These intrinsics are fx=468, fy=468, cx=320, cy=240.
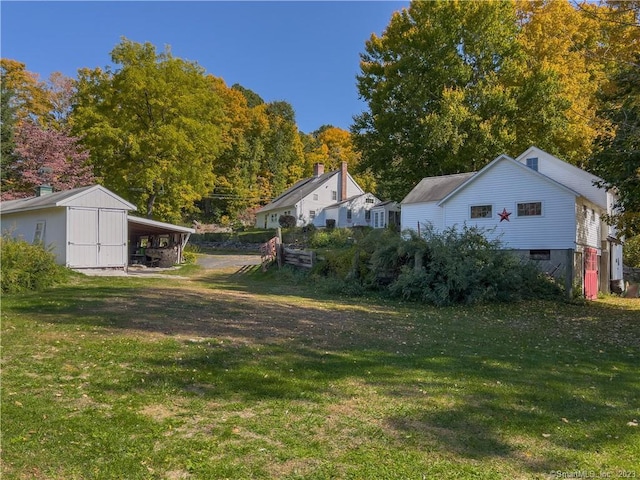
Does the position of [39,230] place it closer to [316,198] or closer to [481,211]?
[481,211]

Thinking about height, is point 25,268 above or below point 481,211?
below

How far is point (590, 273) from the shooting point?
22531 millimetres

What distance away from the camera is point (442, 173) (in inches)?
1304

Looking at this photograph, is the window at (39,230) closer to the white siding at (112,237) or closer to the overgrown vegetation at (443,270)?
the white siding at (112,237)

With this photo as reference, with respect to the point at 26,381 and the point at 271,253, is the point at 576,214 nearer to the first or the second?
the point at 271,253

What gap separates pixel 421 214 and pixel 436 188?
1.81 m

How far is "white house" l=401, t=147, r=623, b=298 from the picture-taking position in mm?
21109

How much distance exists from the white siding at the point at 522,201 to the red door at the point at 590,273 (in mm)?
2111

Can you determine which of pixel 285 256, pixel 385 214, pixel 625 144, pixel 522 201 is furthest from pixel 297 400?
pixel 385 214

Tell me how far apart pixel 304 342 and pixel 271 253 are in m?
17.8

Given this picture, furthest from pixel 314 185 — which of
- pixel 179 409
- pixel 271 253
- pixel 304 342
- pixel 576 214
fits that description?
pixel 179 409

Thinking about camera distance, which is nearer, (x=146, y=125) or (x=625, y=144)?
(x=625, y=144)

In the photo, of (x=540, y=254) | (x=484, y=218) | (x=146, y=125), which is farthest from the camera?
(x=146, y=125)

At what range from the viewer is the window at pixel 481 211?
77.6ft
